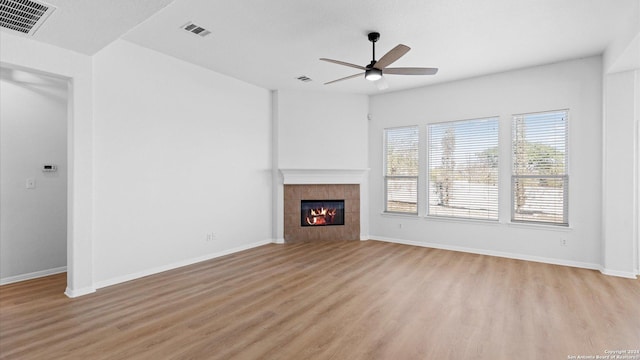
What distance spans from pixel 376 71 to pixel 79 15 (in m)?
2.99

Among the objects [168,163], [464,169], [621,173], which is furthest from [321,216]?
[621,173]

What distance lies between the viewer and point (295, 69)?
16.2ft

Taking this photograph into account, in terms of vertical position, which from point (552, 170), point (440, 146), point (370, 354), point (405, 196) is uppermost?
point (440, 146)

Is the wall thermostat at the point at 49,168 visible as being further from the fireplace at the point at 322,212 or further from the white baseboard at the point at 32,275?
the fireplace at the point at 322,212

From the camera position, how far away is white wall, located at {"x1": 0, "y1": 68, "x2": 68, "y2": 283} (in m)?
3.79

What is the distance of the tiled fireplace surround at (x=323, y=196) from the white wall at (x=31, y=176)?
352 cm

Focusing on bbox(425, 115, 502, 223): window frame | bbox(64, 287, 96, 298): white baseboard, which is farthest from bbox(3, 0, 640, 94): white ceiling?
bbox(64, 287, 96, 298): white baseboard

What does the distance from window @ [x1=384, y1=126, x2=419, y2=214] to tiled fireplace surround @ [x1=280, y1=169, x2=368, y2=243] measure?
22.0 inches

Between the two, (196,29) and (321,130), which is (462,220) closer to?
(321,130)

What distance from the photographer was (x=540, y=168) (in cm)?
482

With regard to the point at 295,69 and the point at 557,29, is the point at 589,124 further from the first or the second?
the point at 295,69

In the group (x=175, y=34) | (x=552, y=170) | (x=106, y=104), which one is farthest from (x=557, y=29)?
(x=106, y=104)

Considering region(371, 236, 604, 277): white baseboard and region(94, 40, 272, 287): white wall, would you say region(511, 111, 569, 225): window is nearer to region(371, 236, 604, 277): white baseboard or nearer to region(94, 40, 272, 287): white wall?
region(371, 236, 604, 277): white baseboard

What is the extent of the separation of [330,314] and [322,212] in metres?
3.52
